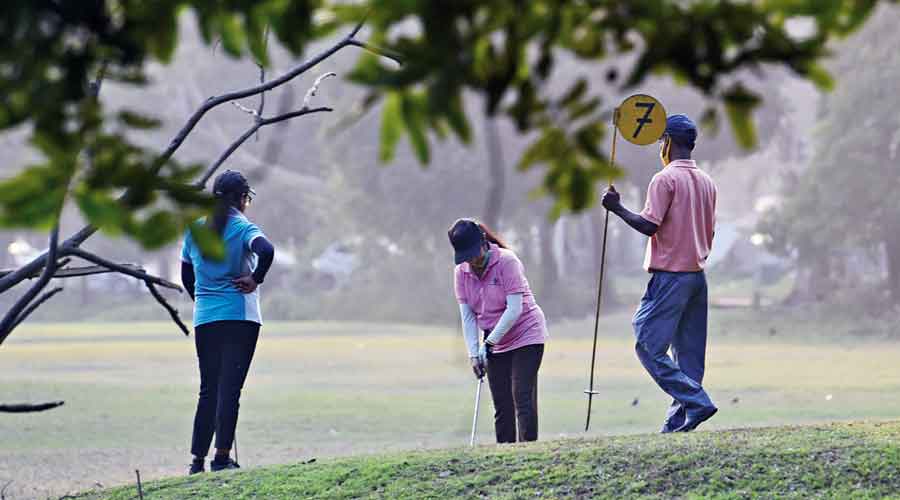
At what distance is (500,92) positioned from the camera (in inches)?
119

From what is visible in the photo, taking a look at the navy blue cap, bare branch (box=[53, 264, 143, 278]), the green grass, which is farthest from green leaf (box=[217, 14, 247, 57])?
the navy blue cap

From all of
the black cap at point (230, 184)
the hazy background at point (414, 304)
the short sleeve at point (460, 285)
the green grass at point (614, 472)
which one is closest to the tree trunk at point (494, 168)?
the hazy background at point (414, 304)

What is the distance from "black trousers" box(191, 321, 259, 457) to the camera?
959 cm

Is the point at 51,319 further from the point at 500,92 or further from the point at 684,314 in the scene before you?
the point at 500,92

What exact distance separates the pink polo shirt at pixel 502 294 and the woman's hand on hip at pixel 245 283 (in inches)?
47.6

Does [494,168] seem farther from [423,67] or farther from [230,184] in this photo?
[230,184]

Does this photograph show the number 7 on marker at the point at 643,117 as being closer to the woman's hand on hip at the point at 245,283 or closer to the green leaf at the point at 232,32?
the woman's hand on hip at the point at 245,283

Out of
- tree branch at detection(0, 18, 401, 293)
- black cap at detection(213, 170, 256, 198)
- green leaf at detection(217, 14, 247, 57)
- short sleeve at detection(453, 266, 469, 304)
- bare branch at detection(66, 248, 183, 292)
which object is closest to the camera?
green leaf at detection(217, 14, 247, 57)

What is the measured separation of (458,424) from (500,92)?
44.4ft

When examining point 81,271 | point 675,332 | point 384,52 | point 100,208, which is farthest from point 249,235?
point 100,208

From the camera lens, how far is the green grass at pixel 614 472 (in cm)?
748

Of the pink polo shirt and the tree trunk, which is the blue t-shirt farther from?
the tree trunk

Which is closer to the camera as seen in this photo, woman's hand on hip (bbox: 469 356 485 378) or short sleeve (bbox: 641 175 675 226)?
short sleeve (bbox: 641 175 675 226)

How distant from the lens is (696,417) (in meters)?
9.55
